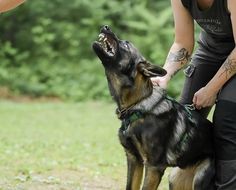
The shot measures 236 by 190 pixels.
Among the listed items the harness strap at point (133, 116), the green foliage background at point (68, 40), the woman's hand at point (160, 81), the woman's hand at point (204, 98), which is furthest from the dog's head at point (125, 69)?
the green foliage background at point (68, 40)

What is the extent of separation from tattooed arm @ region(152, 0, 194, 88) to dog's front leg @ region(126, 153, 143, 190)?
70cm

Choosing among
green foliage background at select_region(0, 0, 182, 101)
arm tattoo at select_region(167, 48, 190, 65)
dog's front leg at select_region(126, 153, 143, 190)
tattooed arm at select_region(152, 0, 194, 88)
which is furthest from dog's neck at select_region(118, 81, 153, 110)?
green foliage background at select_region(0, 0, 182, 101)

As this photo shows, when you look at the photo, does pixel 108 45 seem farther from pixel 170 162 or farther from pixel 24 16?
pixel 24 16

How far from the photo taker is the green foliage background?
1811 cm

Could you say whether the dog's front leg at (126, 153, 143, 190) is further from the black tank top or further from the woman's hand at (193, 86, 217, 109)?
the black tank top

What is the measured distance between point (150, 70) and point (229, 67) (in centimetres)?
67

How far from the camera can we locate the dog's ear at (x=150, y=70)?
4.45m

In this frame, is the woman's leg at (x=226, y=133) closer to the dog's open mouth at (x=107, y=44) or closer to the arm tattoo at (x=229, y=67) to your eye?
the arm tattoo at (x=229, y=67)

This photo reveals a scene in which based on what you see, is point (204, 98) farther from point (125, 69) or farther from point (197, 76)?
point (125, 69)

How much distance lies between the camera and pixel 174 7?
16.0ft

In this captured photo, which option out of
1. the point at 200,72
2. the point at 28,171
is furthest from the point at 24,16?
the point at 200,72

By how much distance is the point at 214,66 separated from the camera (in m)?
5.01

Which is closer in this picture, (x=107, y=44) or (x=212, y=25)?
(x=107, y=44)

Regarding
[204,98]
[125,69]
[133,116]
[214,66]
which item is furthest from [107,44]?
[214,66]
